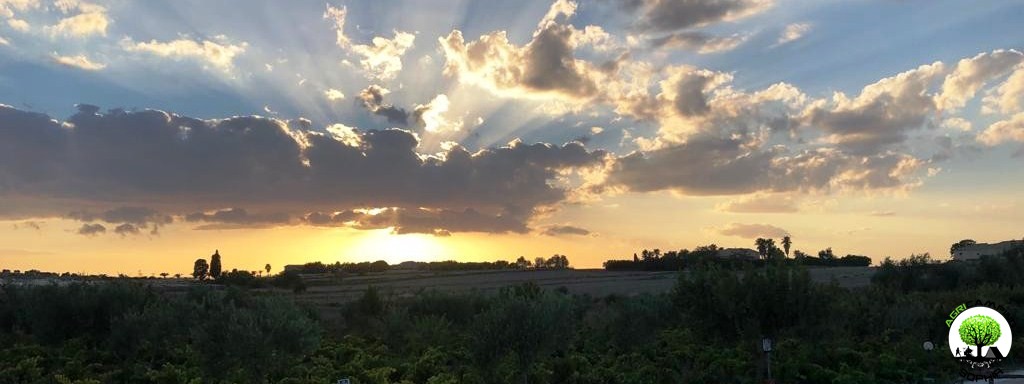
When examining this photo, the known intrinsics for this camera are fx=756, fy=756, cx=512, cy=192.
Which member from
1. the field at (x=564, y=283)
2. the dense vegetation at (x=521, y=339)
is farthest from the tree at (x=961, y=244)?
the dense vegetation at (x=521, y=339)

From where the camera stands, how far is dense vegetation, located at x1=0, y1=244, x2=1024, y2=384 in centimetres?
2697

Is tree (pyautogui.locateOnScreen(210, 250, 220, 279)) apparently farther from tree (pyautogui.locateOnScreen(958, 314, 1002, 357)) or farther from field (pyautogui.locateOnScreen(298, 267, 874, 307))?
tree (pyautogui.locateOnScreen(958, 314, 1002, 357))

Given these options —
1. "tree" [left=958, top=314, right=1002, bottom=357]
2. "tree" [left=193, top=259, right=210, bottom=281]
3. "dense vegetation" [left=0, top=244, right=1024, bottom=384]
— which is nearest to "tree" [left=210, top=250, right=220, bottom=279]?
"tree" [left=193, top=259, right=210, bottom=281]

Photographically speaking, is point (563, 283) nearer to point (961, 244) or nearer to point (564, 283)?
point (564, 283)

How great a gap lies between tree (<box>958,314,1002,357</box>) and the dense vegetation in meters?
18.8

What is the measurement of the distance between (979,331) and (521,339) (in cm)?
1914

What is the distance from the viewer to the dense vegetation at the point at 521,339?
27.0m

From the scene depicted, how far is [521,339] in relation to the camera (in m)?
26.9

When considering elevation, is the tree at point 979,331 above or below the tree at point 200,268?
below

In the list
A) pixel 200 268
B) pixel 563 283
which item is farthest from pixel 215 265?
pixel 563 283

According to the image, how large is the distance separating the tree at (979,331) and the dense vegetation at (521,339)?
61.7ft

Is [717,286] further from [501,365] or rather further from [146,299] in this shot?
[146,299]

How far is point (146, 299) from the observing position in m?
50.6

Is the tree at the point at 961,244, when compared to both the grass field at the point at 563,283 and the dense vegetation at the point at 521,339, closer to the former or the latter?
the grass field at the point at 563,283
